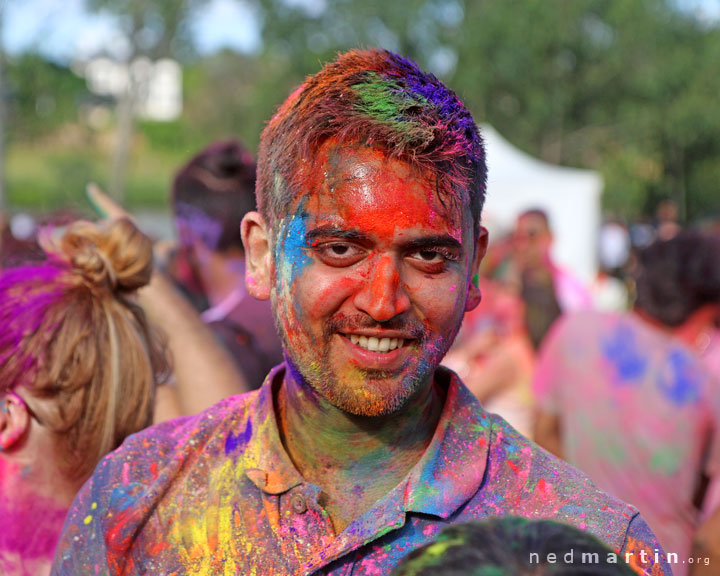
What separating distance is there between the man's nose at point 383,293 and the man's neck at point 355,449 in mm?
193

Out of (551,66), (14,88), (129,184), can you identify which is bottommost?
(129,184)

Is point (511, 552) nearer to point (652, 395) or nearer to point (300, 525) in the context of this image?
point (300, 525)

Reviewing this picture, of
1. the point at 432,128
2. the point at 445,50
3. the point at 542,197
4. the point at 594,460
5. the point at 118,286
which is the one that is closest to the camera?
the point at 432,128

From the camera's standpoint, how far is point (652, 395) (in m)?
3.40

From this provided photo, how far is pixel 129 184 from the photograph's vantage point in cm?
4394

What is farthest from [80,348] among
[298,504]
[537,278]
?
[537,278]

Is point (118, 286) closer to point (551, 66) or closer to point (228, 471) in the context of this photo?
point (228, 471)

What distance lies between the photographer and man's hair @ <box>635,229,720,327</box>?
361 centimetres

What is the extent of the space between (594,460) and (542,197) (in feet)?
30.8

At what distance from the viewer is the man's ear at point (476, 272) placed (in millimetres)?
1642

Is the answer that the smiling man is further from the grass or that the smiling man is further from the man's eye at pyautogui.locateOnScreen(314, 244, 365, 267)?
the grass

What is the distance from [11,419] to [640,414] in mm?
2374

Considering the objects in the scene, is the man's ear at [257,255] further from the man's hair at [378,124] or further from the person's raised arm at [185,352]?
the person's raised arm at [185,352]

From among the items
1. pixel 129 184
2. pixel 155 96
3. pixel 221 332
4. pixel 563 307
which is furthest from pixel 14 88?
pixel 155 96
